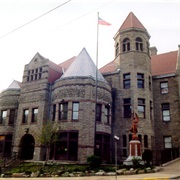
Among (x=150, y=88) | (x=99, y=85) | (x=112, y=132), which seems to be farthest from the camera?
(x=150, y=88)

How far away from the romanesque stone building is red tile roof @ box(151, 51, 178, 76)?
159mm


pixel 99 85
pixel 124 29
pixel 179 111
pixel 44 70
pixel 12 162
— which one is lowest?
pixel 12 162

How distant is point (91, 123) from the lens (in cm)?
2459

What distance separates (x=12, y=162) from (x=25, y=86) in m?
9.41

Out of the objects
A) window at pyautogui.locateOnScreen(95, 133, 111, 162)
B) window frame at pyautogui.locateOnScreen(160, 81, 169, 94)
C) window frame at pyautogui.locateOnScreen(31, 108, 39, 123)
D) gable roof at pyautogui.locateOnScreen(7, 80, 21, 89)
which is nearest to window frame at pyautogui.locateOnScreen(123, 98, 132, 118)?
window at pyautogui.locateOnScreen(95, 133, 111, 162)

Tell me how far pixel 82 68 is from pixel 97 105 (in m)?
4.94

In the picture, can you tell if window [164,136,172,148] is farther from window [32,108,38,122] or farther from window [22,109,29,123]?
window [22,109,29,123]

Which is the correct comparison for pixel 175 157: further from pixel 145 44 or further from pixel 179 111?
pixel 145 44

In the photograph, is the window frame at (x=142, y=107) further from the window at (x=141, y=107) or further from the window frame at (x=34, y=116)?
the window frame at (x=34, y=116)

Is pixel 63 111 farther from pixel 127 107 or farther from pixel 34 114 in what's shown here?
pixel 127 107

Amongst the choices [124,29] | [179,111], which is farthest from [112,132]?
[124,29]

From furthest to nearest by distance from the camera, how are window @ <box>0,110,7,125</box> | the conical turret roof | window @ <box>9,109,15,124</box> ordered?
window @ <box>0,110,7,125</box> < window @ <box>9,109,15,124</box> < the conical turret roof

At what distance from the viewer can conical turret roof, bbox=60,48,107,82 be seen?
27.0 metres

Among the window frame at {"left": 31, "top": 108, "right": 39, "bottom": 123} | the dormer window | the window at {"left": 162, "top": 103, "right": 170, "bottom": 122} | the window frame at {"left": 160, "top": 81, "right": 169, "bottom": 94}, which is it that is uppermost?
the dormer window
